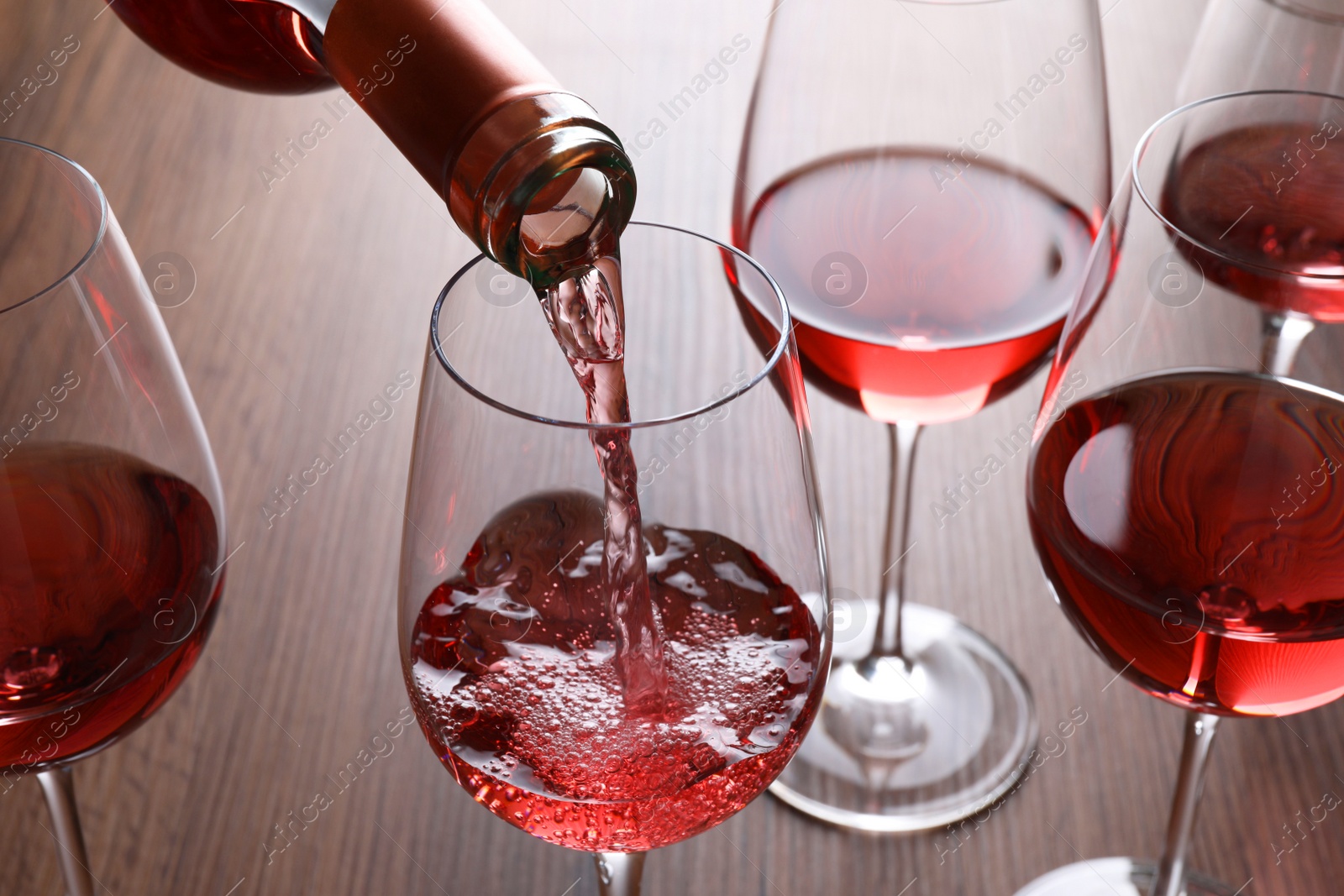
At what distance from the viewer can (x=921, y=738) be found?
1.10 m

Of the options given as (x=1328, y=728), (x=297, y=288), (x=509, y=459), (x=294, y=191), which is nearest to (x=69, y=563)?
(x=509, y=459)

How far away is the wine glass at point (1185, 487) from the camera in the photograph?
762 millimetres

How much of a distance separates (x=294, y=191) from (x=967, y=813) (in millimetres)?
866

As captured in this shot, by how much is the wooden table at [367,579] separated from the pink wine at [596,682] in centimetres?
21

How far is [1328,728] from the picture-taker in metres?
0.99

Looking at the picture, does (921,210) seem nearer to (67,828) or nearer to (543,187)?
(543,187)

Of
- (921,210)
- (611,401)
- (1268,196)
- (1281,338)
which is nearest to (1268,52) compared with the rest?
(1268,196)

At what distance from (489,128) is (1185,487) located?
48 centimetres

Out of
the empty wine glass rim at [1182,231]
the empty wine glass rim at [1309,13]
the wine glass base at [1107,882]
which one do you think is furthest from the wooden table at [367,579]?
the empty wine glass rim at [1182,231]

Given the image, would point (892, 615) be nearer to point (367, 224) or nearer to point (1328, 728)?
point (1328, 728)

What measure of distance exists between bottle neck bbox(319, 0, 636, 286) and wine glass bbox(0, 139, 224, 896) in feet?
0.61

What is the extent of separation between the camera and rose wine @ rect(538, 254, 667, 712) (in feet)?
2.15

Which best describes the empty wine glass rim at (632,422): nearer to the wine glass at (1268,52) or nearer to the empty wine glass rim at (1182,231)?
the empty wine glass rim at (1182,231)

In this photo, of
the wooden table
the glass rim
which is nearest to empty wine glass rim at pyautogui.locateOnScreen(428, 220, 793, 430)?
the glass rim
